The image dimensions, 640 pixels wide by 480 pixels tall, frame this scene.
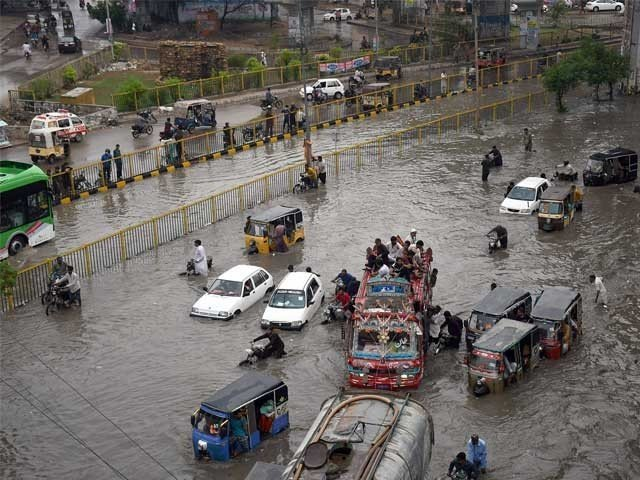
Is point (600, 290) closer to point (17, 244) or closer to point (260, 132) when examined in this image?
point (17, 244)

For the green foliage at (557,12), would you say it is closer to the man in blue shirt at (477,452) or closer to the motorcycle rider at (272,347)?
the motorcycle rider at (272,347)

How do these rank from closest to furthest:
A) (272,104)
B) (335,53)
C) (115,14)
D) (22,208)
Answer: (22,208)
(272,104)
(335,53)
(115,14)

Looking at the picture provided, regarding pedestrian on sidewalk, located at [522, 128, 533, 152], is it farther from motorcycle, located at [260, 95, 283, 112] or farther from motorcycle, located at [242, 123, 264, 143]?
motorcycle, located at [260, 95, 283, 112]

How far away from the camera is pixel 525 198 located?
33.6 metres

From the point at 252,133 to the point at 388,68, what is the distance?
19133 millimetres

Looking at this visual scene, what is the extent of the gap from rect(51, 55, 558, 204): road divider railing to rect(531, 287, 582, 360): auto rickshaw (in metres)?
18.3

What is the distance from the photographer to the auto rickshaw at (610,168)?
36625mm

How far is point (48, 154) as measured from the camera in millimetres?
42531

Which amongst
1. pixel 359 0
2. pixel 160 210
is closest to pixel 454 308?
pixel 160 210

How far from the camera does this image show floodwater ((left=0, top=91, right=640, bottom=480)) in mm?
18578

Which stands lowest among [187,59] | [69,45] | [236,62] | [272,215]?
[272,215]

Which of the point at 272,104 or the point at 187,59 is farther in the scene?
the point at 187,59

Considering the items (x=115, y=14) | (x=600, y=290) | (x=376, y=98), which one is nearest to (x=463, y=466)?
(x=600, y=290)

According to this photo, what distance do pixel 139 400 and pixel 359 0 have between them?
247ft
